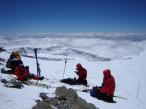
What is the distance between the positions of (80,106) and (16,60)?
894cm

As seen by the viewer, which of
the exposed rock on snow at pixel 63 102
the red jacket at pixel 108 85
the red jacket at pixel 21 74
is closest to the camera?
the exposed rock on snow at pixel 63 102

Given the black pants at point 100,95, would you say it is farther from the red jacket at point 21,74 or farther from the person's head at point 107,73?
the red jacket at point 21,74

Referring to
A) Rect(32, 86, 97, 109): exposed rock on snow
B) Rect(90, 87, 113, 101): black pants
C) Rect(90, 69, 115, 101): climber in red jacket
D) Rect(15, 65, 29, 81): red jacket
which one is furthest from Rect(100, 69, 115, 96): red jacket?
Rect(15, 65, 29, 81): red jacket

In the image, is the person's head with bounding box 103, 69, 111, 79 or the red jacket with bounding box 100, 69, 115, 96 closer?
the red jacket with bounding box 100, 69, 115, 96

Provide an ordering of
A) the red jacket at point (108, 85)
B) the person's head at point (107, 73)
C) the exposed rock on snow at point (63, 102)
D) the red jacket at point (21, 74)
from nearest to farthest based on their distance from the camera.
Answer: the exposed rock on snow at point (63, 102)
the red jacket at point (108, 85)
the person's head at point (107, 73)
the red jacket at point (21, 74)

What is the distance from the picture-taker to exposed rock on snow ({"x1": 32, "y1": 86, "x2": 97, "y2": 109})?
7338 millimetres

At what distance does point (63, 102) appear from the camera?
8.27 metres

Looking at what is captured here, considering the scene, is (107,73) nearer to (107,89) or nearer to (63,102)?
(107,89)

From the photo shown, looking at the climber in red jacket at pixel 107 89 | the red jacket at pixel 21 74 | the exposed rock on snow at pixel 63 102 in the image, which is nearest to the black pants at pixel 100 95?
the climber in red jacket at pixel 107 89

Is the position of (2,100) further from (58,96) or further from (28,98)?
(58,96)

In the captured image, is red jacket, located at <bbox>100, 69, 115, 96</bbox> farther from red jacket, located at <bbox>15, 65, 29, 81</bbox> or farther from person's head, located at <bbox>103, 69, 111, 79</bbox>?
red jacket, located at <bbox>15, 65, 29, 81</bbox>

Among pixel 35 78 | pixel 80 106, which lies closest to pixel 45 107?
pixel 80 106

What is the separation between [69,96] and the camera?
8531 millimetres

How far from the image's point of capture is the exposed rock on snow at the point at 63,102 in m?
7.34
